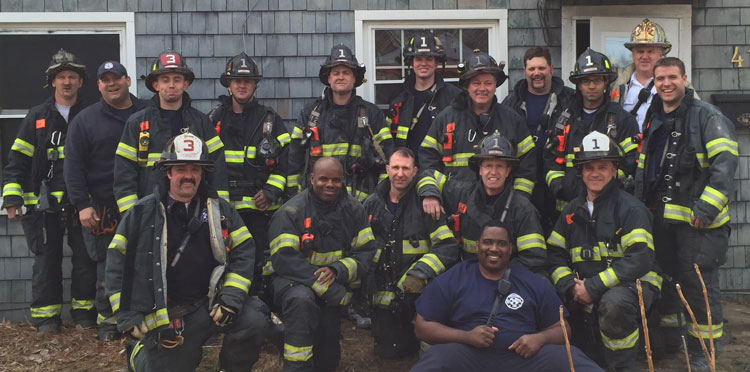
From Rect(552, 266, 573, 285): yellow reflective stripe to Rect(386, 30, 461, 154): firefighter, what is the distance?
1.81m

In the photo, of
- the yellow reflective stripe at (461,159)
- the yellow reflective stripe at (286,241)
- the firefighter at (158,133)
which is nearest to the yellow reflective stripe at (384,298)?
the yellow reflective stripe at (286,241)

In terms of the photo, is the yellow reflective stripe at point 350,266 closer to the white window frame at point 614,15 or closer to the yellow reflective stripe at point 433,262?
the yellow reflective stripe at point 433,262

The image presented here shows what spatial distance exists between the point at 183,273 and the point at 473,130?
8.07 feet

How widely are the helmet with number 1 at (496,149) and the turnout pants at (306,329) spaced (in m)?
1.50

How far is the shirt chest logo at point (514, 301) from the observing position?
482cm

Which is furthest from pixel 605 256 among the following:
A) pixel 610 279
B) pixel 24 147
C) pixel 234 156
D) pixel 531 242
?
pixel 24 147

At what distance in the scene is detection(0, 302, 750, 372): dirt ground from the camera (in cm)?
586

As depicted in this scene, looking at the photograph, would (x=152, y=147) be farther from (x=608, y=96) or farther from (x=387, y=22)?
(x=608, y=96)

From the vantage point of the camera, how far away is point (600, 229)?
5391 mm

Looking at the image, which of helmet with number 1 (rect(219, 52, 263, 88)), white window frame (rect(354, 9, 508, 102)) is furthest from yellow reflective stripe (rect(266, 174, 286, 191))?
white window frame (rect(354, 9, 508, 102))

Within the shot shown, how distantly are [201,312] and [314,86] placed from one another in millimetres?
2993

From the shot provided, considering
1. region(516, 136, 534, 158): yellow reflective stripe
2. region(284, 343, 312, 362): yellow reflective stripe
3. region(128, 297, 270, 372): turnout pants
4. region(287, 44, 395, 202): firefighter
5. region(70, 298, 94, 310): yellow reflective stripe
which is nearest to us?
region(128, 297, 270, 372): turnout pants

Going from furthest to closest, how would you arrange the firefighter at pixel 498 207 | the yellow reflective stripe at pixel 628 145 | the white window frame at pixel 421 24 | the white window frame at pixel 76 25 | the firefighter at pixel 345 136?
1. the white window frame at pixel 421 24
2. the white window frame at pixel 76 25
3. the firefighter at pixel 345 136
4. the yellow reflective stripe at pixel 628 145
5. the firefighter at pixel 498 207

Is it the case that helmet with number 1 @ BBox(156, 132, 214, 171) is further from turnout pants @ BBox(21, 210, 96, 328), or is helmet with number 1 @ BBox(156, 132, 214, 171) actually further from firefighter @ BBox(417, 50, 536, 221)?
turnout pants @ BBox(21, 210, 96, 328)
